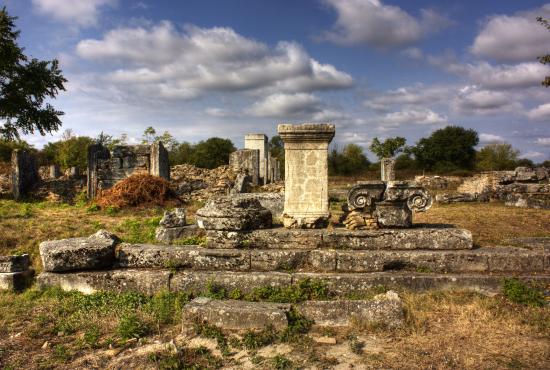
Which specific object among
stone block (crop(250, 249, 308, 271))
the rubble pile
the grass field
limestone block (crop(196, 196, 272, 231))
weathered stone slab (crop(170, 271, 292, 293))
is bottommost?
the grass field

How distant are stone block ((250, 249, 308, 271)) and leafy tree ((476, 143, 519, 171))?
150ft

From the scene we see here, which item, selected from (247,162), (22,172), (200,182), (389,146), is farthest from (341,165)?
(22,172)

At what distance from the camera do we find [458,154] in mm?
47188

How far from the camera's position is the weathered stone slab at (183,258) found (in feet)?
17.3

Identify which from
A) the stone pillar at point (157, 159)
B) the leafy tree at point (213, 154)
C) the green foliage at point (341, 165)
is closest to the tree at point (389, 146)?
the green foliage at point (341, 165)

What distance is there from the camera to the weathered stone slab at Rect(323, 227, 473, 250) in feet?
17.7

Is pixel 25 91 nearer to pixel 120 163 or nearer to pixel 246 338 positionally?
pixel 120 163

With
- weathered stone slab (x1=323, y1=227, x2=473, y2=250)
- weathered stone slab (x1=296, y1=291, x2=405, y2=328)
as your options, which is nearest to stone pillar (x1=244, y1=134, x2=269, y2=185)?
weathered stone slab (x1=323, y1=227, x2=473, y2=250)

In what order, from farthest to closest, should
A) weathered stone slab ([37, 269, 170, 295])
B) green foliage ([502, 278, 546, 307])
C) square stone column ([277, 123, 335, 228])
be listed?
square stone column ([277, 123, 335, 228])
weathered stone slab ([37, 269, 170, 295])
green foliage ([502, 278, 546, 307])

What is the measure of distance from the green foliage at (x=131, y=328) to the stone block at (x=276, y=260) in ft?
5.72

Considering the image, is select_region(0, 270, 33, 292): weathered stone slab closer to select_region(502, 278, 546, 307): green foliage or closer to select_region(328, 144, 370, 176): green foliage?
select_region(502, 278, 546, 307): green foliage

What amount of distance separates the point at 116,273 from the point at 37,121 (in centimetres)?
1704

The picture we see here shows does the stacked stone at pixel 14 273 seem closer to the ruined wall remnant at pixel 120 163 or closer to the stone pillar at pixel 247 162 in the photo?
the ruined wall remnant at pixel 120 163

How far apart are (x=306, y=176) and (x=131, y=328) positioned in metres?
3.71
